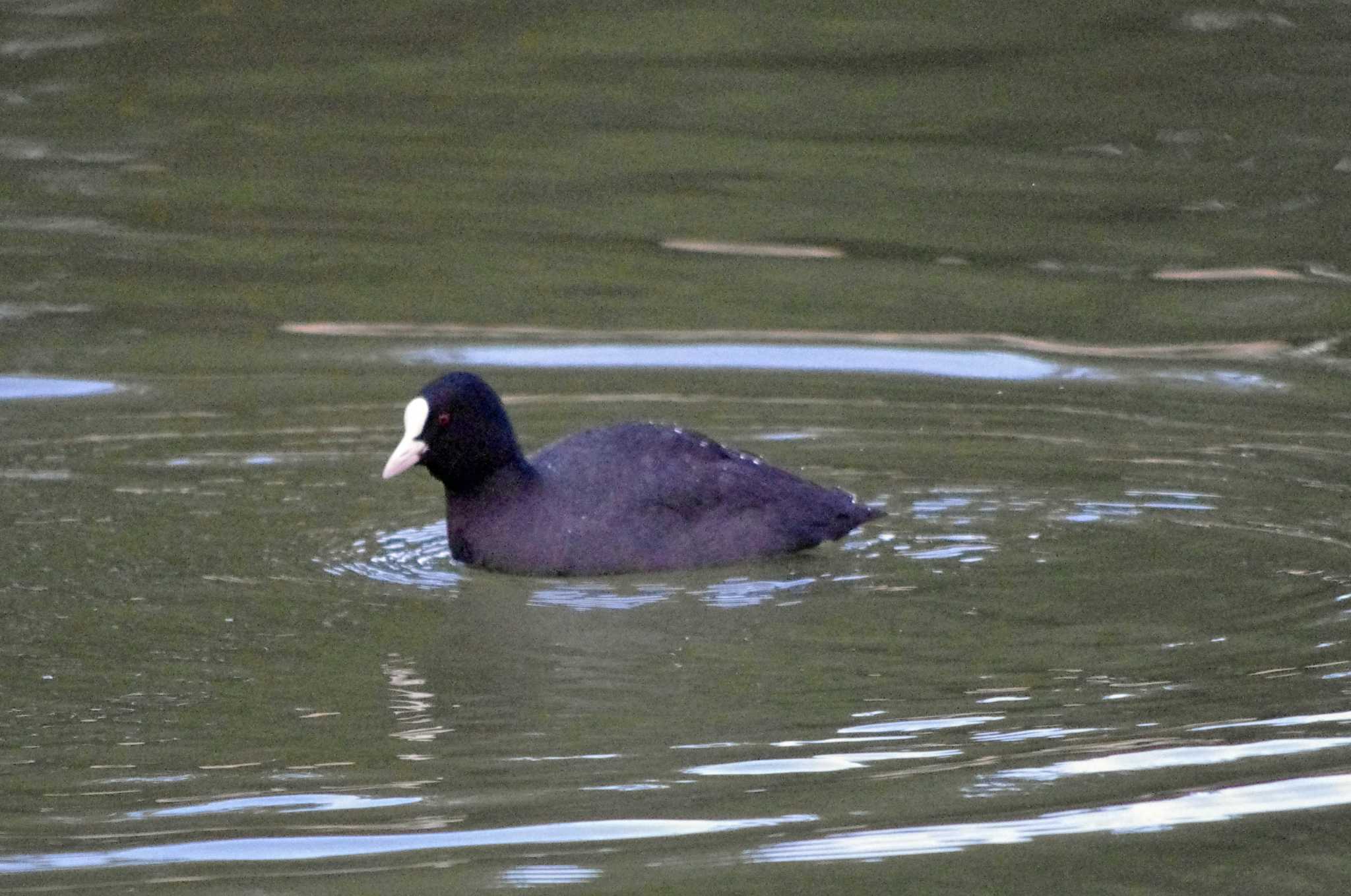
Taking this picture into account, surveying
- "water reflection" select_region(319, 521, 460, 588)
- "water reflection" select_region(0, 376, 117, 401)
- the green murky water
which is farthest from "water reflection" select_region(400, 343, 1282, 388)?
"water reflection" select_region(319, 521, 460, 588)

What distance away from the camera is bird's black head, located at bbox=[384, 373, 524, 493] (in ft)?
26.3

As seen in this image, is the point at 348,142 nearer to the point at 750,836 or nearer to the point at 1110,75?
the point at 1110,75

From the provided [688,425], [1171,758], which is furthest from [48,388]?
[1171,758]

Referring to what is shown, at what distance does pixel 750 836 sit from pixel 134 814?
4.95ft

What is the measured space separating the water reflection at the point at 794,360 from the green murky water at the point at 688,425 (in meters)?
0.03

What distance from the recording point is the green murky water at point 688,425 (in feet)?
18.2

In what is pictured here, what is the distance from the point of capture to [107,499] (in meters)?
8.73

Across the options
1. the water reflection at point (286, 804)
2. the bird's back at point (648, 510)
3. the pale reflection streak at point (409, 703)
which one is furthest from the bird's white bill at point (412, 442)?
the water reflection at point (286, 804)

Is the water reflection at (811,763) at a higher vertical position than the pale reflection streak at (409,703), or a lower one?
lower

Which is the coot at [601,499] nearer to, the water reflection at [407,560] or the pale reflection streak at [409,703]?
the water reflection at [407,560]

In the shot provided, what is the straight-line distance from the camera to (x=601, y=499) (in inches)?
313

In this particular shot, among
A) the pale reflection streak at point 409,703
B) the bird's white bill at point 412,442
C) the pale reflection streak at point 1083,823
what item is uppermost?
the bird's white bill at point 412,442

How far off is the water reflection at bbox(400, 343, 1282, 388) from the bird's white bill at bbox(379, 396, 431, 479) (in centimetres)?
293

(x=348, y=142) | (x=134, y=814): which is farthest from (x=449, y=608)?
(x=348, y=142)
